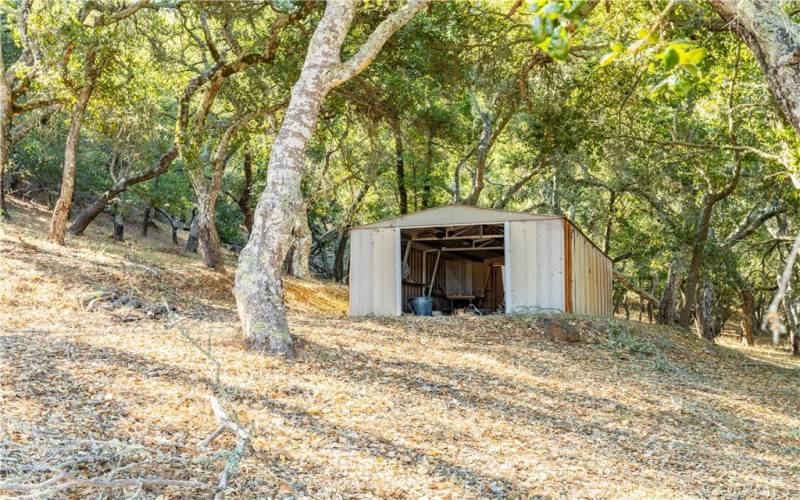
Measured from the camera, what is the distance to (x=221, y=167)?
1291 cm

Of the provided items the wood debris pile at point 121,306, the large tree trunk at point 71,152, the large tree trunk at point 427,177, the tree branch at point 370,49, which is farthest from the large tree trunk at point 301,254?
the tree branch at point 370,49

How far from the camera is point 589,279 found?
14.2 meters

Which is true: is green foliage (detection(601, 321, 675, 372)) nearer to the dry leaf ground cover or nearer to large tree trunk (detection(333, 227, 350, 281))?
the dry leaf ground cover

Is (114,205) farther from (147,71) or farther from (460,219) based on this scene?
(460,219)

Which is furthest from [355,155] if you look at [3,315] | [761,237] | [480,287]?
[761,237]

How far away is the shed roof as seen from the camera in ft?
41.3

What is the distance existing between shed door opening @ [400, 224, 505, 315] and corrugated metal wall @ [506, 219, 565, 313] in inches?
→ 59.6

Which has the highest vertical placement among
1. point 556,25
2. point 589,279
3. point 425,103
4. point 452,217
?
point 425,103


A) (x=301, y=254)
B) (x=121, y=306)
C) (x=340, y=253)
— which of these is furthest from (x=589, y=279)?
(x=340, y=253)

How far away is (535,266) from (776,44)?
26.2 feet

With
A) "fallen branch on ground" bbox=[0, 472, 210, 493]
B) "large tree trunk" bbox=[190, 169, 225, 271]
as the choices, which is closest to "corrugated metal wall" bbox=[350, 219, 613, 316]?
"large tree trunk" bbox=[190, 169, 225, 271]

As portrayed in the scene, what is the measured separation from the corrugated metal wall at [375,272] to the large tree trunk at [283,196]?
21.0 ft

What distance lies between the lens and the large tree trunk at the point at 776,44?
167 inches

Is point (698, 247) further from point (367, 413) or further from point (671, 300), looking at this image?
point (367, 413)
